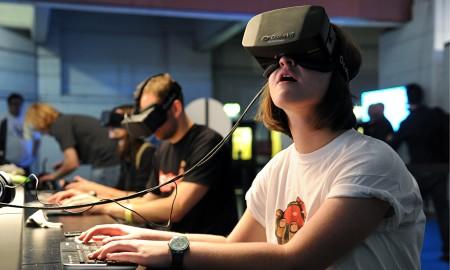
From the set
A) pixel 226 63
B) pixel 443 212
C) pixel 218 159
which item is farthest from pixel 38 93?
pixel 218 159

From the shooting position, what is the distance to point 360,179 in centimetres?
94

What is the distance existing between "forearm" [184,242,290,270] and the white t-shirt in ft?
0.39

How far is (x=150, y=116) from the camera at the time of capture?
209 centimetres

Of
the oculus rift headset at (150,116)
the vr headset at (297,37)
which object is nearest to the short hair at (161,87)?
the oculus rift headset at (150,116)

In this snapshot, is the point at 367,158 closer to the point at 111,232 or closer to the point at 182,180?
the point at 111,232

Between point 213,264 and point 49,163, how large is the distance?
8280 mm

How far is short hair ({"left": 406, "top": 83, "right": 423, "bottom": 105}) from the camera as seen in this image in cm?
502

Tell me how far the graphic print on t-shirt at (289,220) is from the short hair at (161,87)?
3.60ft

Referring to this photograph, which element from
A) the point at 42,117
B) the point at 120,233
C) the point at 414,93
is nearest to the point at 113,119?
the point at 42,117

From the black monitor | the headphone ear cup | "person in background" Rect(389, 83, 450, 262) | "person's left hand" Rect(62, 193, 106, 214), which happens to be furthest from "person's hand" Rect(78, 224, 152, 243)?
"person in background" Rect(389, 83, 450, 262)

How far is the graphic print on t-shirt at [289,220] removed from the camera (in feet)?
3.51

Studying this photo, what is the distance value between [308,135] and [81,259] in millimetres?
513

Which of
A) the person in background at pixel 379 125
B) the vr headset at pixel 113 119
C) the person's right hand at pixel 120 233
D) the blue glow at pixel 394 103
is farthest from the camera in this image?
the blue glow at pixel 394 103

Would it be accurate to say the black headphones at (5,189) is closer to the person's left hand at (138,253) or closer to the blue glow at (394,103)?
the person's left hand at (138,253)
